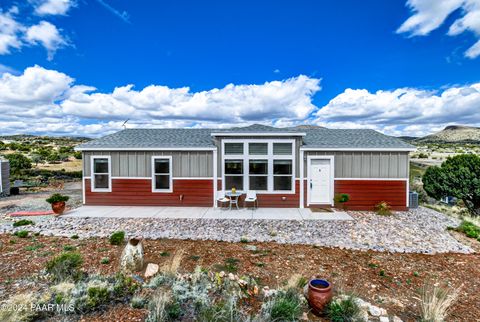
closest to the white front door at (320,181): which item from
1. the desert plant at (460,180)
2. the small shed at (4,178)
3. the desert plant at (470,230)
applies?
the desert plant at (470,230)

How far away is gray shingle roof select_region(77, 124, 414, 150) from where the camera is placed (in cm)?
997

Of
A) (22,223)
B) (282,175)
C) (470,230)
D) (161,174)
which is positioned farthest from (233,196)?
(470,230)

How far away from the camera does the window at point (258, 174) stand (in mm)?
10109

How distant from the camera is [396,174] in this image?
9836mm

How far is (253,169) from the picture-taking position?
1016 centimetres

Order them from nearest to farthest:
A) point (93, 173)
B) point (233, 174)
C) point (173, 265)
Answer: point (173, 265), point (233, 174), point (93, 173)

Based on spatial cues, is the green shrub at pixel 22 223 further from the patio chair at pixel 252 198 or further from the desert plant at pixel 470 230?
the desert plant at pixel 470 230

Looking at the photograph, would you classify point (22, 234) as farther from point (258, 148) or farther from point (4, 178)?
point (4, 178)

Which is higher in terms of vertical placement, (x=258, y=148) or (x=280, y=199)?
(x=258, y=148)

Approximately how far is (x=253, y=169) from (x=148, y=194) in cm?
456

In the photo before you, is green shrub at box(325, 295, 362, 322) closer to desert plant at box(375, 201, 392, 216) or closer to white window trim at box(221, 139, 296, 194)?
white window trim at box(221, 139, 296, 194)

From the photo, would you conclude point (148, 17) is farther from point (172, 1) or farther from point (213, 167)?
point (213, 167)

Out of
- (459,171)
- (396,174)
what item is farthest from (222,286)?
(459,171)

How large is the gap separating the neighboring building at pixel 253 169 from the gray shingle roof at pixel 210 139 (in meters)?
0.04
